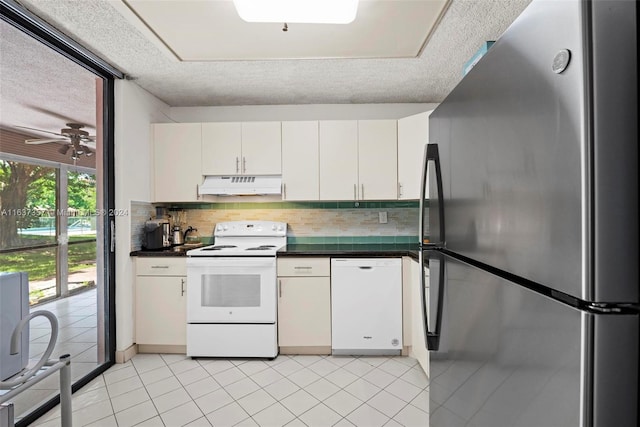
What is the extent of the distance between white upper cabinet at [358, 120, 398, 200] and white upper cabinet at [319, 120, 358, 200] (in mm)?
68

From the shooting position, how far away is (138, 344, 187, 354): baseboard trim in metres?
2.86

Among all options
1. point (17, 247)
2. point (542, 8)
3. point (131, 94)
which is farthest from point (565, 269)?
point (131, 94)

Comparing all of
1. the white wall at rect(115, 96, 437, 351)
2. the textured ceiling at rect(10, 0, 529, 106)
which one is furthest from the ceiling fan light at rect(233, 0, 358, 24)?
the white wall at rect(115, 96, 437, 351)

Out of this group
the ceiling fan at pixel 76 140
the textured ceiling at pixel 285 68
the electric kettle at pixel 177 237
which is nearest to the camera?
the textured ceiling at pixel 285 68

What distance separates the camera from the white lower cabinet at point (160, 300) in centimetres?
284

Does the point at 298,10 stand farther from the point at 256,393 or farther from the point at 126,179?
the point at 256,393

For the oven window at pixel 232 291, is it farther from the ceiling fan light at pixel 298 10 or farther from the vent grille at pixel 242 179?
the ceiling fan light at pixel 298 10

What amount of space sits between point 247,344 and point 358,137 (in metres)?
2.14

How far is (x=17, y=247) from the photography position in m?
1.82

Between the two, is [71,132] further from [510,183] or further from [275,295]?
[510,183]

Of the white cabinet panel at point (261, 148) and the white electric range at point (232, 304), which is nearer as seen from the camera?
the white electric range at point (232, 304)

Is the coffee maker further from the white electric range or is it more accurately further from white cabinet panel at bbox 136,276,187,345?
the white electric range

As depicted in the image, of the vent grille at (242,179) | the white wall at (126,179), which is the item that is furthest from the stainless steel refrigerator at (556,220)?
the white wall at (126,179)

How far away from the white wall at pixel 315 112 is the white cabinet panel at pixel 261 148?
1.24ft
